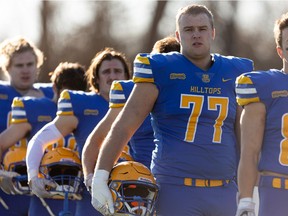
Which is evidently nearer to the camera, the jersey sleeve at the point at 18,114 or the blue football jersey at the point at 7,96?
the jersey sleeve at the point at 18,114

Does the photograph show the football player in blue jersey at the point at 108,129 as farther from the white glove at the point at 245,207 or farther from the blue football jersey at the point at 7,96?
the blue football jersey at the point at 7,96

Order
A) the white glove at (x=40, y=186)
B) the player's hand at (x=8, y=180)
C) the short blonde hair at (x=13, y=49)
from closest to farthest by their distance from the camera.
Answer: the white glove at (x=40, y=186) → the player's hand at (x=8, y=180) → the short blonde hair at (x=13, y=49)

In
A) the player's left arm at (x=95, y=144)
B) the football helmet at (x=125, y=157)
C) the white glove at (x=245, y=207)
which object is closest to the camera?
the white glove at (x=245, y=207)

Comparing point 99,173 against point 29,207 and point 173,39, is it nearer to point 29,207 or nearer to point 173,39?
point 173,39

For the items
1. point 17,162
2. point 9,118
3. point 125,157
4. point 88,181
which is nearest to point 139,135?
point 125,157

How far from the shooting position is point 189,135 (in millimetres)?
6430

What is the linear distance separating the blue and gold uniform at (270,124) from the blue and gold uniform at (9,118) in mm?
3432

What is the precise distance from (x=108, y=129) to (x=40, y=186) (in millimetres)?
865

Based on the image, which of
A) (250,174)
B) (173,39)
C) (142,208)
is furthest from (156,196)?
(173,39)

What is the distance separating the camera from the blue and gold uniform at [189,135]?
6.36 metres

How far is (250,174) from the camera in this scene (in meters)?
5.93

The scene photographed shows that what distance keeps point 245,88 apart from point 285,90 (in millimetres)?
206

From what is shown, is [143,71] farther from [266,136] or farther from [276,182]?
[276,182]

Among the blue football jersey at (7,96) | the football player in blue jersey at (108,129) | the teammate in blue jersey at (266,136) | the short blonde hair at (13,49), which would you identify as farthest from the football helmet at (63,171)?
the teammate in blue jersey at (266,136)
